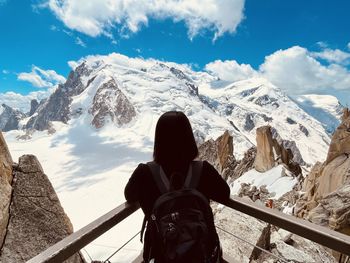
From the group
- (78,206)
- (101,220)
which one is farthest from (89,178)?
(101,220)

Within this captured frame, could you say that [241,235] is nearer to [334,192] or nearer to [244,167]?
[334,192]

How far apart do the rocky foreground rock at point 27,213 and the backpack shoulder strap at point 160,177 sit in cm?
459

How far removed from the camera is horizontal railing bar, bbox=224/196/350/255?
266 cm

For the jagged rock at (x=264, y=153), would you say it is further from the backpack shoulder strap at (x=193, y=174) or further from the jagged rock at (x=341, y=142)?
the backpack shoulder strap at (x=193, y=174)

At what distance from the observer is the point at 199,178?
10.0ft

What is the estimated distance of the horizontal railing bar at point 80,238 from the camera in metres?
2.47

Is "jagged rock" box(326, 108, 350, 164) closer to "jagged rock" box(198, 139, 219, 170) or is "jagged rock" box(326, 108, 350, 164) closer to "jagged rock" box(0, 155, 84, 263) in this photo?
"jagged rock" box(0, 155, 84, 263)

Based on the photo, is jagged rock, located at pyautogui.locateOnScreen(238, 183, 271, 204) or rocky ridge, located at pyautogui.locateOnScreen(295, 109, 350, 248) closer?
rocky ridge, located at pyautogui.locateOnScreen(295, 109, 350, 248)

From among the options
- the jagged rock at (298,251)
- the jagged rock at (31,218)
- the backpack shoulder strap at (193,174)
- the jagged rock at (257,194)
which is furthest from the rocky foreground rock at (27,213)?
the jagged rock at (257,194)

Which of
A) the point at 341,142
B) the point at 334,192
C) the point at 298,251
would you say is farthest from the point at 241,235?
the point at 341,142

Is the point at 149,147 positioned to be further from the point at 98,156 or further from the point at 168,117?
the point at 168,117

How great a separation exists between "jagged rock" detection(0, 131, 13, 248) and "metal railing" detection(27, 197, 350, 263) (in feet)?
14.3

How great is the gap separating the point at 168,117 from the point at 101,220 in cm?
113

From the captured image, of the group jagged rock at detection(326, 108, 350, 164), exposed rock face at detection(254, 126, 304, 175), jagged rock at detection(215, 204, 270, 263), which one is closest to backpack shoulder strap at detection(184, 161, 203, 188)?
jagged rock at detection(215, 204, 270, 263)
